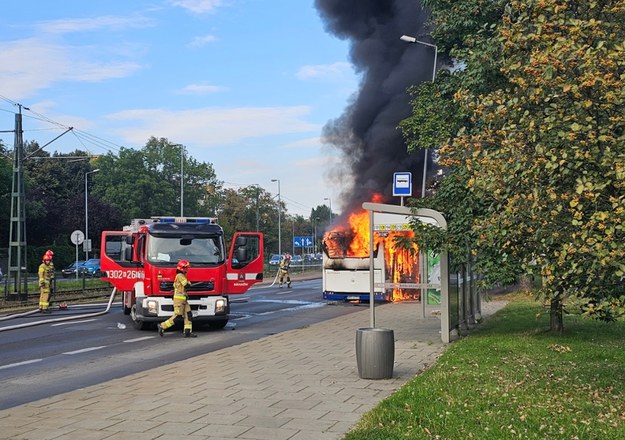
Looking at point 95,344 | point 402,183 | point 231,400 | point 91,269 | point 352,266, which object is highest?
point 402,183

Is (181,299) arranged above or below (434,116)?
below

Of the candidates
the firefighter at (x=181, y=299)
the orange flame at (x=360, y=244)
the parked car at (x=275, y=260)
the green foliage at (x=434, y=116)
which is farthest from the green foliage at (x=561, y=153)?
the parked car at (x=275, y=260)

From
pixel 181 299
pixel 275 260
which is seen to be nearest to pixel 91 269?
pixel 275 260

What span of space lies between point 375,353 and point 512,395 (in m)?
2.05

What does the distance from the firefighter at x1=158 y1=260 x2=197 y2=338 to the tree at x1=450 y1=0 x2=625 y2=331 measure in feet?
26.5

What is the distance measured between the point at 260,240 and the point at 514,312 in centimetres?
717

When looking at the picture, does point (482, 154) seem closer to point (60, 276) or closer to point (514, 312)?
point (514, 312)

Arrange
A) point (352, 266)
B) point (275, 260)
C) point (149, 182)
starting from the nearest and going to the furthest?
point (352, 266), point (275, 260), point (149, 182)

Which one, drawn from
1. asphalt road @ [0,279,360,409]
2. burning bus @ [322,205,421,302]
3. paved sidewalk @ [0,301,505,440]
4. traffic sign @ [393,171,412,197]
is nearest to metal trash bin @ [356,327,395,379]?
paved sidewalk @ [0,301,505,440]

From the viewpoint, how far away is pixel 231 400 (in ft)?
24.1

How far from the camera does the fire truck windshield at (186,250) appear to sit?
15.0 m

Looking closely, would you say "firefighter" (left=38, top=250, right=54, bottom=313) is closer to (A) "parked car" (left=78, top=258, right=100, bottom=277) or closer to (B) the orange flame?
(B) the orange flame

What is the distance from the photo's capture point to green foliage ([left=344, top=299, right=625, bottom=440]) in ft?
18.5

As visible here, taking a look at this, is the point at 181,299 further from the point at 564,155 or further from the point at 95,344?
the point at 564,155
